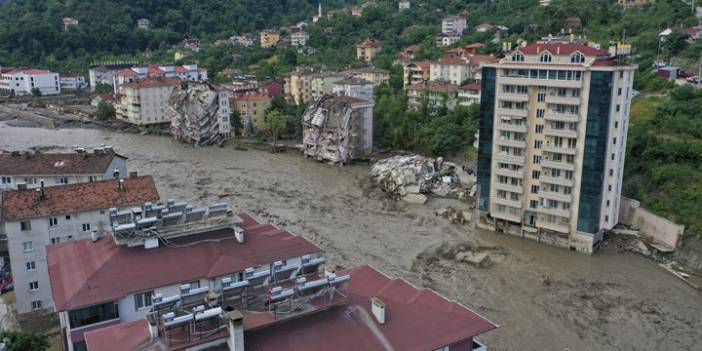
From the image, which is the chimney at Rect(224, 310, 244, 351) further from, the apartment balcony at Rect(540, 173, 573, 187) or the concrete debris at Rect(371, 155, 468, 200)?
the concrete debris at Rect(371, 155, 468, 200)

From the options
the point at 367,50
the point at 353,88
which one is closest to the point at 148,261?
the point at 353,88

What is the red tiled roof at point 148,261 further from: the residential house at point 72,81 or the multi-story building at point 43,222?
the residential house at point 72,81

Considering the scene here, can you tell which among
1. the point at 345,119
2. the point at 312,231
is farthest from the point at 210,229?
the point at 345,119

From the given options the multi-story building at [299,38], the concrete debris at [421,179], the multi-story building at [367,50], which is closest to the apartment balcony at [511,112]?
the concrete debris at [421,179]

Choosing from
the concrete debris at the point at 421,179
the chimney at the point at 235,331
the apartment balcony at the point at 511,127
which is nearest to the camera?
the chimney at the point at 235,331

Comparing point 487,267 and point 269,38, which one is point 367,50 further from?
point 487,267
